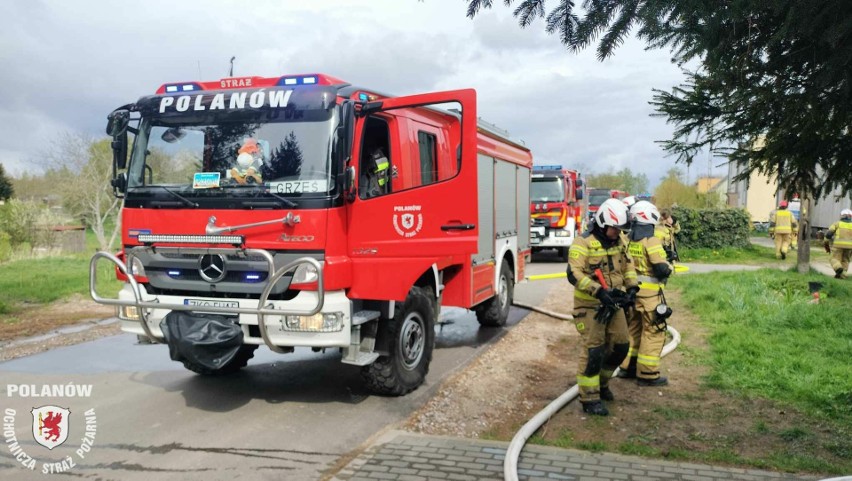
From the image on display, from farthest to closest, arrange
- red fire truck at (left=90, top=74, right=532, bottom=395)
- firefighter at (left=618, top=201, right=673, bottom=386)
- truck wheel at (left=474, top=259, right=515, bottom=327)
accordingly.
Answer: truck wheel at (left=474, top=259, right=515, bottom=327) → firefighter at (left=618, top=201, right=673, bottom=386) → red fire truck at (left=90, top=74, right=532, bottom=395)

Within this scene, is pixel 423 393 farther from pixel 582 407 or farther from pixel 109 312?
pixel 109 312

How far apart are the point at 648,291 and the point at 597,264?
46.1 inches

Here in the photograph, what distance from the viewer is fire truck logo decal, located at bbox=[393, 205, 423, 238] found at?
224 inches

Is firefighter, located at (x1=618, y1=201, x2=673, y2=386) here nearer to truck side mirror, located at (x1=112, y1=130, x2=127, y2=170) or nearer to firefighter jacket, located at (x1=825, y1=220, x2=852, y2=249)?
truck side mirror, located at (x1=112, y1=130, x2=127, y2=170)

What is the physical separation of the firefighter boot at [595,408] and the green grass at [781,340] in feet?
4.85

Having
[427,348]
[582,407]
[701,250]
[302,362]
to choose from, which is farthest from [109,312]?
[701,250]

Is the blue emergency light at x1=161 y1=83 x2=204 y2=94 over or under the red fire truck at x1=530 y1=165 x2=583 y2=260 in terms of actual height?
over

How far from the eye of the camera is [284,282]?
5.16m

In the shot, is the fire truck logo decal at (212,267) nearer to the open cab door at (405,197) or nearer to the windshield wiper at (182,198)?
the windshield wiper at (182,198)

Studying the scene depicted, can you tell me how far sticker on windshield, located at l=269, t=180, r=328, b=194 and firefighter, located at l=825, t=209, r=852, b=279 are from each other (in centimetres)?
1274

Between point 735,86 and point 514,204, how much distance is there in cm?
569

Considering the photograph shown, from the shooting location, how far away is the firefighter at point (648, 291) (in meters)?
6.26

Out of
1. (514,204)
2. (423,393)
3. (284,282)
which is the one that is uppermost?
(514,204)

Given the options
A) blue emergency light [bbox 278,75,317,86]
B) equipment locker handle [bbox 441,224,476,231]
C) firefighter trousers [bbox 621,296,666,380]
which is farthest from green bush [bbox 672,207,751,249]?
blue emergency light [bbox 278,75,317,86]
